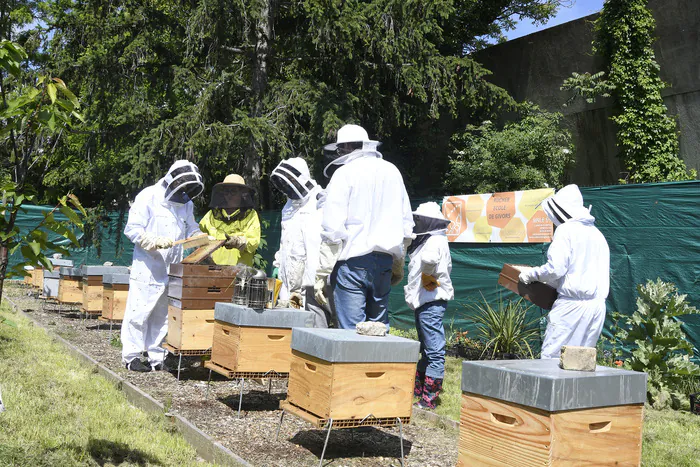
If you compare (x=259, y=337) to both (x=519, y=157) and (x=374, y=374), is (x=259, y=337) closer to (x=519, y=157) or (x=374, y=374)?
Result: (x=374, y=374)

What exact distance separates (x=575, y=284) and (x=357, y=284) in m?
1.75

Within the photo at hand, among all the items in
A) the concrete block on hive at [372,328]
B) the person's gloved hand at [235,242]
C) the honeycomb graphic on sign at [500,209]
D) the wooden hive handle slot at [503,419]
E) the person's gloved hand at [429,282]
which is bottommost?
the wooden hive handle slot at [503,419]

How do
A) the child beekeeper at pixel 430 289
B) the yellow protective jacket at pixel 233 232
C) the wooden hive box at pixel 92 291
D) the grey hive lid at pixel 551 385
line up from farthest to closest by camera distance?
the wooden hive box at pixel 92 291 < the yellow protective jacket at pixel 233 232 < the child beekeeper at pixel 430 289 < the grey hive lid at pixel 551 385

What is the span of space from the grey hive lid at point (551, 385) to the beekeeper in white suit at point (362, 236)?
1.50 meters

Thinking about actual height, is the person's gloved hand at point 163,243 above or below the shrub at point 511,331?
above

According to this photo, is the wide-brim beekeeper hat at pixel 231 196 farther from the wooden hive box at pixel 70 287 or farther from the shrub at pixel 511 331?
the wooden hive box at pixel 70 287

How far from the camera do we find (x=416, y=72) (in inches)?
485

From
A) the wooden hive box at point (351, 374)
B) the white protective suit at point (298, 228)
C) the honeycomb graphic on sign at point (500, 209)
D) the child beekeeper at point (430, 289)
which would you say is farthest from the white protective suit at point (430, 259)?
the honeycomb graphic on sign at point (500, 209)

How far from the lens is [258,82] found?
13000 mm

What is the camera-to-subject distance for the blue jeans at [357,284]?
453cm

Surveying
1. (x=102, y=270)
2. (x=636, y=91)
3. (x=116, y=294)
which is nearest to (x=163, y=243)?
(x=116, y=294)

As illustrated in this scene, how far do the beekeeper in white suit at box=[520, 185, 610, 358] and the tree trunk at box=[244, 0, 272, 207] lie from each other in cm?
781

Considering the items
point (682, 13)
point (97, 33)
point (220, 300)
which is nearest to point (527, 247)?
point (220, 300)

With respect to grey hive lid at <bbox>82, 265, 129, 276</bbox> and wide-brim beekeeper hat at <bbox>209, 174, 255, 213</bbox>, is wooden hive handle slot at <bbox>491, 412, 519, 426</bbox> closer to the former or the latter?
wide-brim beekeeper hat at <bbox>209, 174, 255, 213</bbox>
